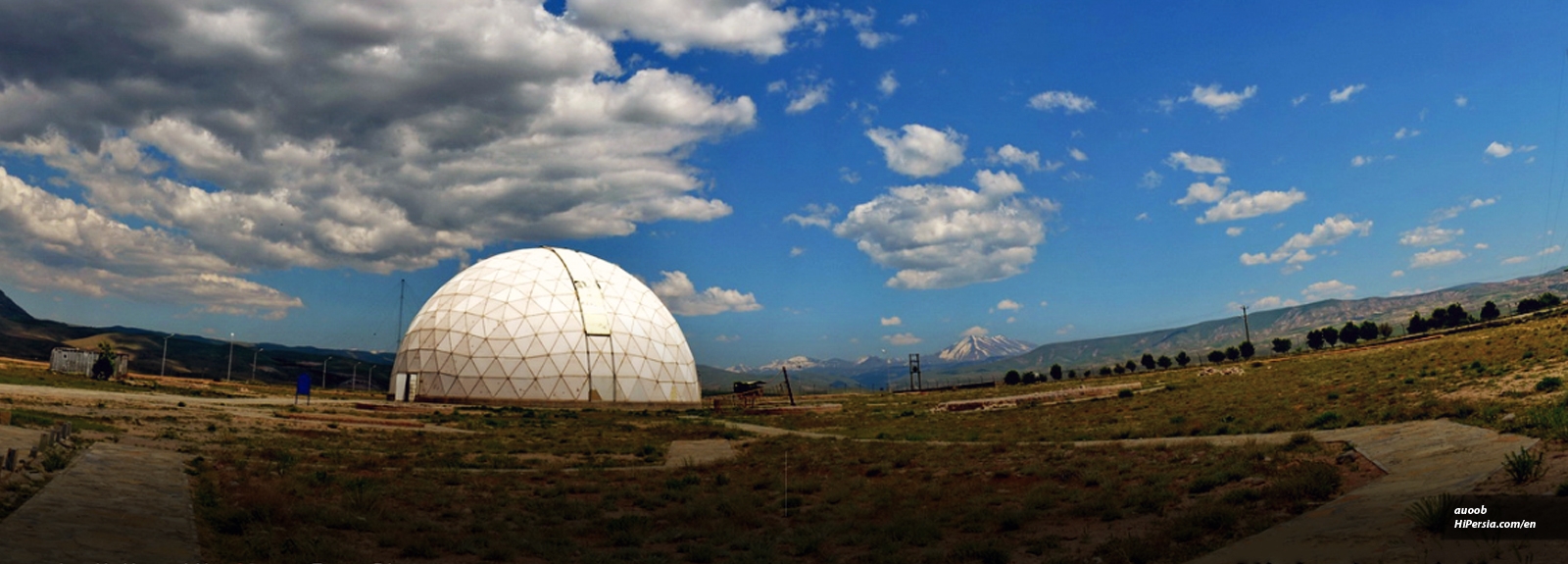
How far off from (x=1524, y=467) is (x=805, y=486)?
45.0 feet

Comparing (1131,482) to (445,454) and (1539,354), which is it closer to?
(445,454)

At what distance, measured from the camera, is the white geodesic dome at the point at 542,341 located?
6038 centimetres

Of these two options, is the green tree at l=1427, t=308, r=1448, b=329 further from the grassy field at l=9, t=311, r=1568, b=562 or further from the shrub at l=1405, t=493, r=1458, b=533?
the shrub at l=1405, t=493, r=1458, b=533

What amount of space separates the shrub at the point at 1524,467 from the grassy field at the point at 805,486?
179 cm

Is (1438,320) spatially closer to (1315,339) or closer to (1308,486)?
(1315,339)

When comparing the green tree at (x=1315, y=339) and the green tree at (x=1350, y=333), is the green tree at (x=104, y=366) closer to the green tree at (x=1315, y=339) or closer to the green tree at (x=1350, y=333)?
the green tree at (x=1315, y=339)

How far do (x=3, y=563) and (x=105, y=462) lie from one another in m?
9.92

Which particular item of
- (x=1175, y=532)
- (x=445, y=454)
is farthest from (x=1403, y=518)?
(x=445, y=454)

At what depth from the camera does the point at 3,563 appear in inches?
313

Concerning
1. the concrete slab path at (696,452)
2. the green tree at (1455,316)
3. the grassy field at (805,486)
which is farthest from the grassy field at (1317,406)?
the green tree at (1455,316)

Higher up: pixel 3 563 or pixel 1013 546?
pixel 3 563

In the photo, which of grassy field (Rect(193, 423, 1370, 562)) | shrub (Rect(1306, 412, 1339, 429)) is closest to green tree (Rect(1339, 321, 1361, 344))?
shrub (Rect(1306, 412, 1339, 429))

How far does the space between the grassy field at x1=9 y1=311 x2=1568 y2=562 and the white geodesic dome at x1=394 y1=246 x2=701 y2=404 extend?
88.1 feet

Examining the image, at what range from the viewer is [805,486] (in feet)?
65.4
